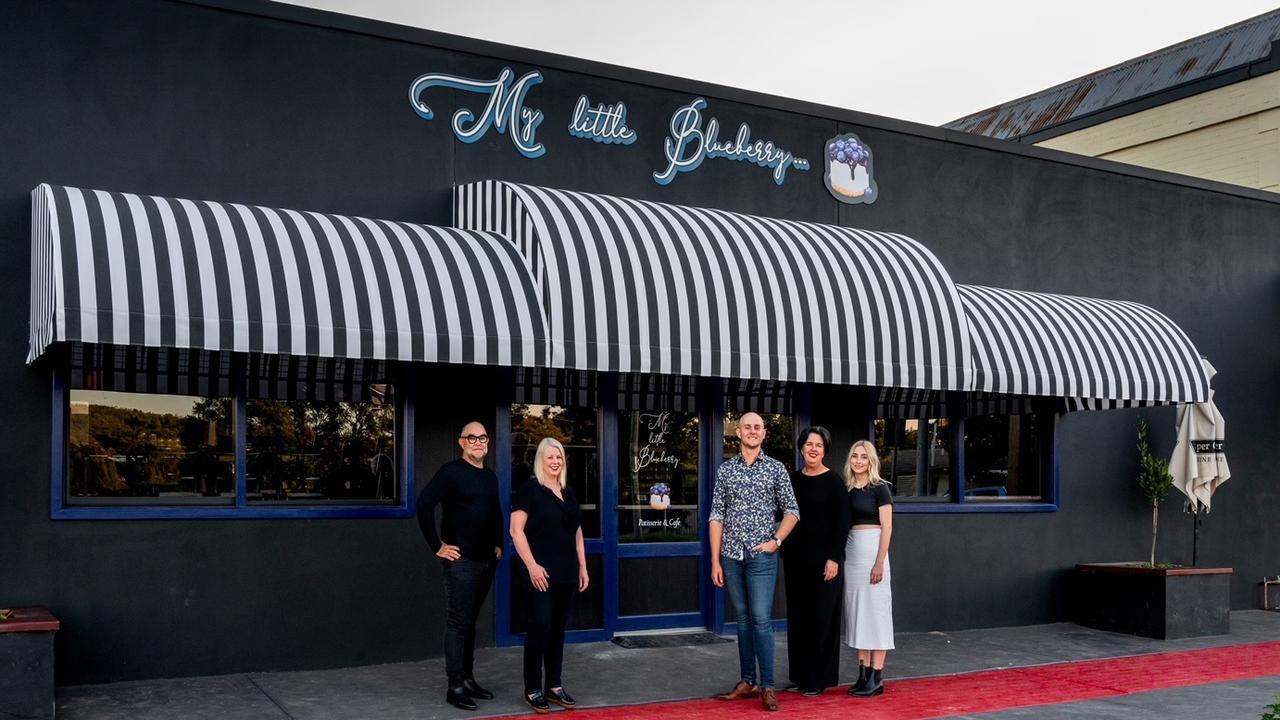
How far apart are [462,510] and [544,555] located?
1.97ft

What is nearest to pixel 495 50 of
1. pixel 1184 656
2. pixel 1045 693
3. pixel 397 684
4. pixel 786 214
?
pixel 786 214

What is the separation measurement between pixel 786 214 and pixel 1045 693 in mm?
4926

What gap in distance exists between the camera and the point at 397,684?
8375mm

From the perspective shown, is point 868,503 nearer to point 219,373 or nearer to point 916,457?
point 916,457

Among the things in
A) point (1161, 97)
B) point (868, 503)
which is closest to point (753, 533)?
point (868, 503)

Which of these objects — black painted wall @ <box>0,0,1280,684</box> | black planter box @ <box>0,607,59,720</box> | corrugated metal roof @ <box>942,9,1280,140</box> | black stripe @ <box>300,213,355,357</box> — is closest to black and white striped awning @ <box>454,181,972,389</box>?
black painted wall @ <box>0,0,1280,684</box>

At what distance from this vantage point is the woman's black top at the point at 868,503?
849 centimetres

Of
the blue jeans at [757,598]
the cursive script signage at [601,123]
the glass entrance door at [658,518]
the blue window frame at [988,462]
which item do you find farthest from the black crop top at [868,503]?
the cursive script signage at [601,123]

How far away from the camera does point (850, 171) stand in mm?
11742

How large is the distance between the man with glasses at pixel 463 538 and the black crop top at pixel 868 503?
256 centimetres

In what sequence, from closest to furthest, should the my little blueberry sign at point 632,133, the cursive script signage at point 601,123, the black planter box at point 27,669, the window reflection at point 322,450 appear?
the black planter box at point 27,669
the window reflection at point 322,450
the my little blueberry sign at point 632,133
the cursive script signage at point 601,123

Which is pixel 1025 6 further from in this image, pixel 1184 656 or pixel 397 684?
pixel 397 684

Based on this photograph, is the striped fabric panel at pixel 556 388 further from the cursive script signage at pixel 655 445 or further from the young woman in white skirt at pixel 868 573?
the young woman in white skirt at pixel 868 573

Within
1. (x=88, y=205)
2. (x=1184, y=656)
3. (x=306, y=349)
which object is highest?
(x=88, y=205)
